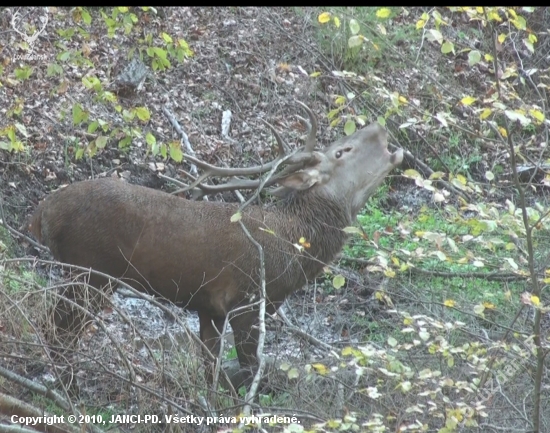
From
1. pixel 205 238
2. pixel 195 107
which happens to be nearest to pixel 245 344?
pixel 205 238

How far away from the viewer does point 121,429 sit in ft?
17.8

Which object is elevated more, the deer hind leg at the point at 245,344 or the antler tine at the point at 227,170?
the antler tine at the point at 227,170

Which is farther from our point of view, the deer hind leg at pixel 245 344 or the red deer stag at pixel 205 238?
the deer hind leg at pixel 245 344

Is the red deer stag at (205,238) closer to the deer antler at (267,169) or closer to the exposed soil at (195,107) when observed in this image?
the deer antler at (267,169)

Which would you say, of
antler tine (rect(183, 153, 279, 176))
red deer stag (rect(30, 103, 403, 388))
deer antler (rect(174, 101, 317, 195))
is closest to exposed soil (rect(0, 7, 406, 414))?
red deer stag (rect(30, 103, 403, 388))

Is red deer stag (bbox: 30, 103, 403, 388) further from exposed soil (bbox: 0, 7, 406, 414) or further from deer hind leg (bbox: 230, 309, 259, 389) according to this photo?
exposed soil (bbox: 0, 7, 406, 414)

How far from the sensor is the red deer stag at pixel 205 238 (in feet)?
22.1

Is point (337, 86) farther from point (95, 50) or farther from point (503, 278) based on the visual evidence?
point (503, 278)

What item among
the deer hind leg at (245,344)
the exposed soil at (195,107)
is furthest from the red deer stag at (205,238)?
→ the exposed soil at (195,107)

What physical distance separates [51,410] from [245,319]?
6.13 ft

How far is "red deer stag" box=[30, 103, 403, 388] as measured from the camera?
673 centimetres

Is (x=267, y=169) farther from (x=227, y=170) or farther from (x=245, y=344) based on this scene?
(x=245, y=344)

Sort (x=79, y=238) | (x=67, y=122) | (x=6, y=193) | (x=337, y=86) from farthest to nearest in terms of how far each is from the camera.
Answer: (x=337, y=86)
(x=67, y=122)
(x=6, y=193)
(x=79, y=238)

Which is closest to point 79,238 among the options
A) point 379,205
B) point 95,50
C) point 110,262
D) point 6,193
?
point 110,262
